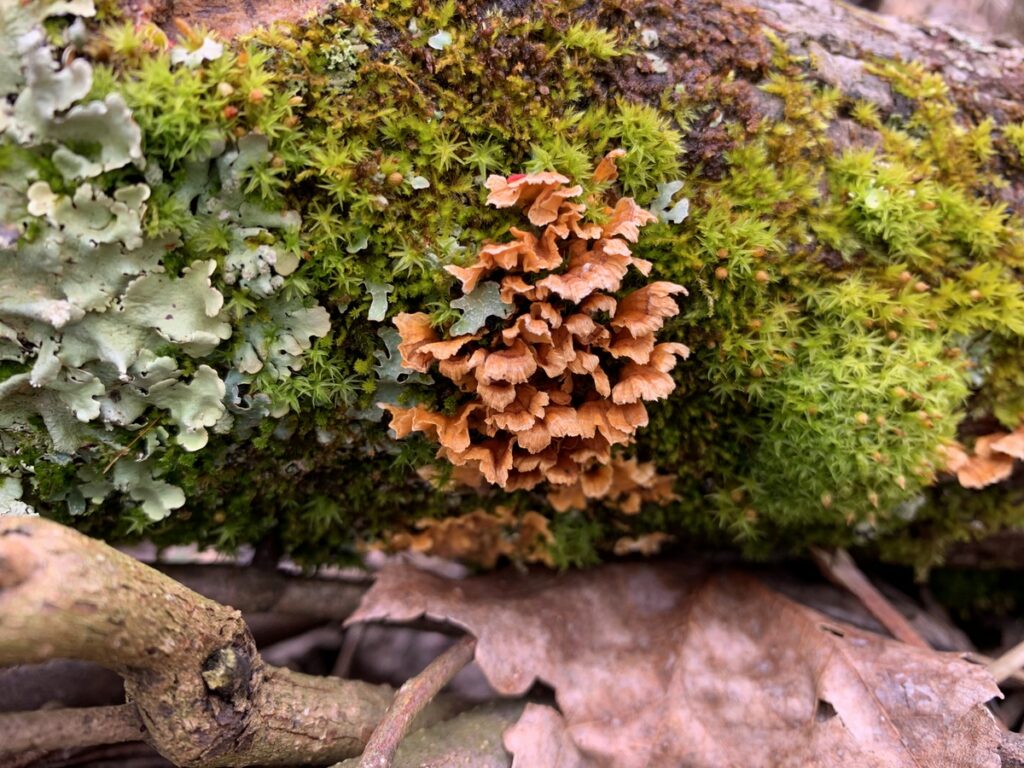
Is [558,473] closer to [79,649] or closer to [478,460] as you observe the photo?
[478,460]

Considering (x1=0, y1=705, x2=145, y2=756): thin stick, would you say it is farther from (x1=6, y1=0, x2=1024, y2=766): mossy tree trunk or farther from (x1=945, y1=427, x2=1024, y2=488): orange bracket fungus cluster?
(x1=945, y1=427, x2=1024, y2=488): orange bracket fungus cluster

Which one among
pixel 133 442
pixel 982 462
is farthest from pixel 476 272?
pixel 982 462

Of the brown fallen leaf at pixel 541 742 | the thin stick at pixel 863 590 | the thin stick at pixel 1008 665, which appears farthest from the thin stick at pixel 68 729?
the thin stick at pixel 1008 665

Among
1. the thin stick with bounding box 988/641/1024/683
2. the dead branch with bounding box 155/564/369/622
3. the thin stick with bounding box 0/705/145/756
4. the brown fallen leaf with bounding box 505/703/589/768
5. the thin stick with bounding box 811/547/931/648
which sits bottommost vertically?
the dead branch with bounding box 155/564/369/622

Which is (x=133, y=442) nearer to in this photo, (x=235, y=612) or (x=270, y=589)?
(x=235, y=612)

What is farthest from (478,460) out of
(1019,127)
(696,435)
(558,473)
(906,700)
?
(1019,127)

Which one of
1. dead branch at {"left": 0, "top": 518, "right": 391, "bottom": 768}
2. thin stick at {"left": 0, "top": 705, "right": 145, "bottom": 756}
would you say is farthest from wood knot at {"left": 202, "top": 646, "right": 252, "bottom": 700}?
thin stick at {"left": 0, "top": 705, "right": 145, "bottom": 756}

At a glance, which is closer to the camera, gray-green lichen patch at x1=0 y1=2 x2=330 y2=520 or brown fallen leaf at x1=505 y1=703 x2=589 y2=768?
gray-green lichen patch at x1=0 y1=2 x2=330 y2=520
